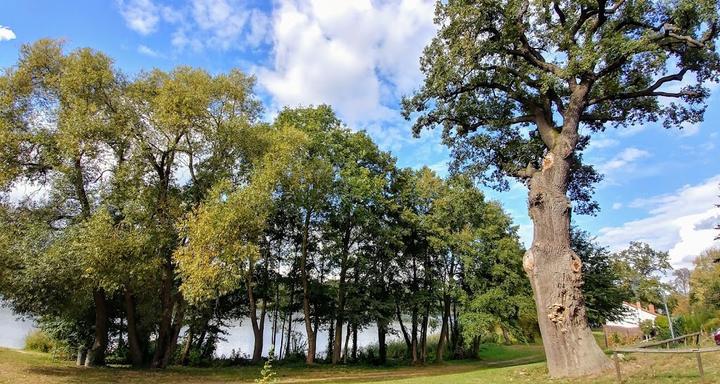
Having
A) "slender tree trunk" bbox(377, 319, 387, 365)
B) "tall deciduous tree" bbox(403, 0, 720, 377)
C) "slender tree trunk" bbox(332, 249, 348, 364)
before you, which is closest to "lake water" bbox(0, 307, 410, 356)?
"slender tree trunk" bbox(377, 319, 387, 365)

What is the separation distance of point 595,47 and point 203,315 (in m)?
20.5

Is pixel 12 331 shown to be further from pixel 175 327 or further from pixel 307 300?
pixel 307 300

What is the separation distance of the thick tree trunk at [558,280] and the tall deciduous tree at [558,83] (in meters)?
0.02

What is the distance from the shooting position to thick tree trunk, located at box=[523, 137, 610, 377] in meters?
10.2

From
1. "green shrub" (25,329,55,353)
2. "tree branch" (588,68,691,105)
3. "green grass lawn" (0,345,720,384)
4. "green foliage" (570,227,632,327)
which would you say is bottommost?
"green grass lawn" (0,345,720,384)

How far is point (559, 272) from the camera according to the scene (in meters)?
10.7

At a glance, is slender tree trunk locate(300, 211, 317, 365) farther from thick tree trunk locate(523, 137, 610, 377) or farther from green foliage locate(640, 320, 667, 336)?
green foliage locate(640, 320, 667, 336)

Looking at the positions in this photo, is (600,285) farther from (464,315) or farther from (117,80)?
(117,80)

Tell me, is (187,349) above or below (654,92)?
below

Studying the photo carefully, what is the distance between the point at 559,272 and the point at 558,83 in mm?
5010

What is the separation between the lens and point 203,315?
22766 mm

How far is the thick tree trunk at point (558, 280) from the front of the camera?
1020cm

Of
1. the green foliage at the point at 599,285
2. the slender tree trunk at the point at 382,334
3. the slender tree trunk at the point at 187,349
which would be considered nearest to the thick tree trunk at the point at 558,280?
the green foliage at the point at 599,285

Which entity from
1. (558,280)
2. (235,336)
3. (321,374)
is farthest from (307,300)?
(235,336)
